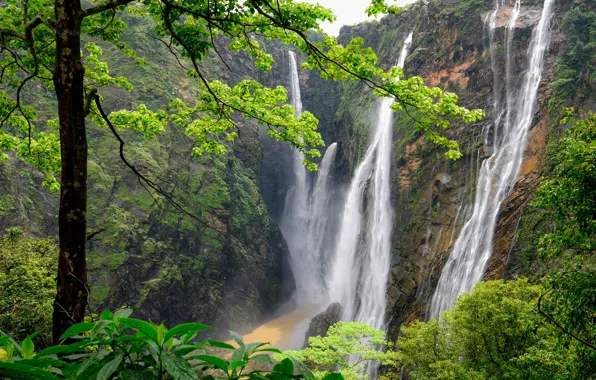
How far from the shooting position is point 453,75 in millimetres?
25188

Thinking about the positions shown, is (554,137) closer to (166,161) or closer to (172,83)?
(166,161)

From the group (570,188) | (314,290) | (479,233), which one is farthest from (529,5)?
(314,290)

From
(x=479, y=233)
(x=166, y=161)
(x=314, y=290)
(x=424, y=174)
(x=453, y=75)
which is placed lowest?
(x=314, y=290)

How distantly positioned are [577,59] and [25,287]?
25631 millimetres

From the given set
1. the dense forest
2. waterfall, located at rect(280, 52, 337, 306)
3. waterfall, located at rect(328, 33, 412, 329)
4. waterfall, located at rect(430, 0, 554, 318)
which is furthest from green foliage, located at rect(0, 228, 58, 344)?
waterfall, located at rect(280, 52, 337, 306)

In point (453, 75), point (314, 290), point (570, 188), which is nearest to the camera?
point (570, 188)

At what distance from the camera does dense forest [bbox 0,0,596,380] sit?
297 cm

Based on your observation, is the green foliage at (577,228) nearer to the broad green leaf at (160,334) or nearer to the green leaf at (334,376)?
the green leaf at (334,376)

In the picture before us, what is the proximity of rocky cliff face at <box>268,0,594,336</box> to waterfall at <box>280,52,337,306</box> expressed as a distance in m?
16.8

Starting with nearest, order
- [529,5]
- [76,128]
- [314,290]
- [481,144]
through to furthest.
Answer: [76,128] → [481,144] → [529,5] → [314,290]

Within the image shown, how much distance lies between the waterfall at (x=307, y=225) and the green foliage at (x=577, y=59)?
2609cm

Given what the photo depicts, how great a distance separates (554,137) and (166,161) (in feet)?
89.0

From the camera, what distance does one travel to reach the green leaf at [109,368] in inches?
42.4

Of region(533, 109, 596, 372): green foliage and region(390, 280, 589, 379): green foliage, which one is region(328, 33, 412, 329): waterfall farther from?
region(533, 109, 596, 372): green foliage
